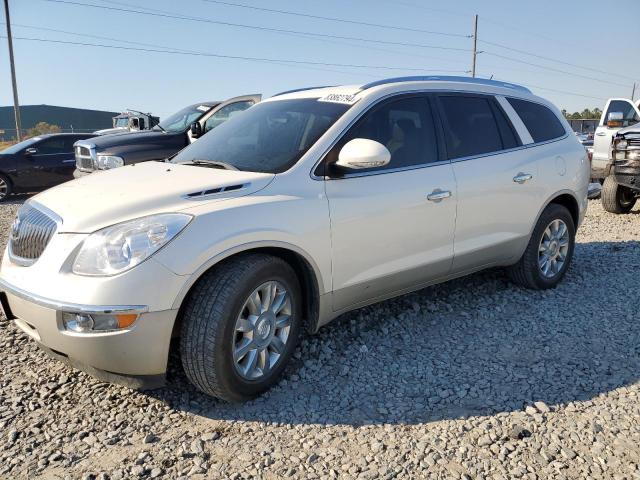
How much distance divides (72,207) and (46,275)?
429 mm

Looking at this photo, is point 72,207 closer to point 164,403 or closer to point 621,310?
point 164,403

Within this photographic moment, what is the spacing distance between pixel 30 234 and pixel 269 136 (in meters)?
1.60

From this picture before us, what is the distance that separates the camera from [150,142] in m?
8.26

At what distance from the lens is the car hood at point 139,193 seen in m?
2.81

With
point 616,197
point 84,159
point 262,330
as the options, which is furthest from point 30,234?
point 616,197

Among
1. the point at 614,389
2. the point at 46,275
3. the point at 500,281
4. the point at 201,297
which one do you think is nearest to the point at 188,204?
the point at 201,297

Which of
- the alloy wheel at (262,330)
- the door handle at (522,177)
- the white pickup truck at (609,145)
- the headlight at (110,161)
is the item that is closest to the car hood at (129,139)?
the headlight at (110,161)

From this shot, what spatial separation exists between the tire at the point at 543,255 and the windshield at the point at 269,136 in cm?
225

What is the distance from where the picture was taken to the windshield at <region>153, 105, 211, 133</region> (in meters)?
9.05

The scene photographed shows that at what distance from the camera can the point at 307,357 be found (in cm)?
363

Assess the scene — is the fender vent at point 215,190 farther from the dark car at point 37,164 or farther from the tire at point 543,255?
the dark car at point 37,164

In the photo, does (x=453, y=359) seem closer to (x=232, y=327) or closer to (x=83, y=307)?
(x=232, y=327)

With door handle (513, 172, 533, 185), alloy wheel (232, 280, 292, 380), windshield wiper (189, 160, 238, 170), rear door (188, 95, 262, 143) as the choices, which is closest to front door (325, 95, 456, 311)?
alloy wheel (232, 280, 292, 380)

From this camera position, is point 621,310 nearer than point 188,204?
No
